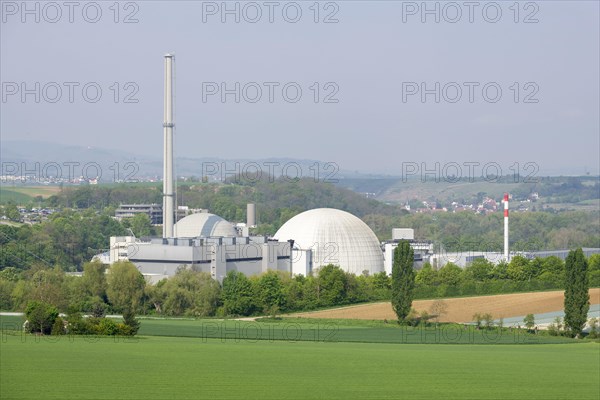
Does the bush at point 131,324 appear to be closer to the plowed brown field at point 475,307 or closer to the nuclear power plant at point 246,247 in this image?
the plowed brown field at point 475,307

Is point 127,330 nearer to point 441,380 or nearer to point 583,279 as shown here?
point 441,380

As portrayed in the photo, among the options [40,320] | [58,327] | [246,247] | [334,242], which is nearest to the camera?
[58,327]

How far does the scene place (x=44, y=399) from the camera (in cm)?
3231

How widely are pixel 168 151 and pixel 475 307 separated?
2848 centimetres

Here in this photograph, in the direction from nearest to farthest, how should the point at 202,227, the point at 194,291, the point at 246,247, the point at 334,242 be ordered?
the point at 194,291
the point at 246,247
the point at 334,242
the point at 202,227

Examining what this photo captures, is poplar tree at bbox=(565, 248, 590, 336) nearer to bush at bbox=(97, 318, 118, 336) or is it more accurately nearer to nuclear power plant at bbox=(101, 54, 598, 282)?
bush at bbox=(97, 318, 118, 336)

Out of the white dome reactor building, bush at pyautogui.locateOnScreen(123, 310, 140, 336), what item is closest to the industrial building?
the white dome reactor building

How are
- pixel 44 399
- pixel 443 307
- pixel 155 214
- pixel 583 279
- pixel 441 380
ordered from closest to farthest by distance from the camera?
pixel 44 399 → pixel 441 380 → pixel 583 279 → pixel 443 307 → pixel 155 214

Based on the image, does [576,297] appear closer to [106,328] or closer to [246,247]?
[106,328]

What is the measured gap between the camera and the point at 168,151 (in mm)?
87125

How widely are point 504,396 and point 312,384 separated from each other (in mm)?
5502

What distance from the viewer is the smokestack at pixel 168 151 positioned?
3369 inches

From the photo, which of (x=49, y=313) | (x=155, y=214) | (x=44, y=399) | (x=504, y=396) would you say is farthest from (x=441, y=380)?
(x=155, y=214)

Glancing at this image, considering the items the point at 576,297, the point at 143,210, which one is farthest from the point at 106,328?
the point at 143,210
